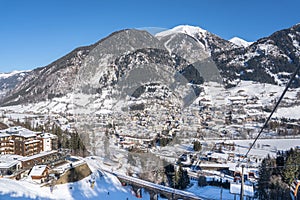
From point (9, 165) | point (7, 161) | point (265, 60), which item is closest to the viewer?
point (9, 165)

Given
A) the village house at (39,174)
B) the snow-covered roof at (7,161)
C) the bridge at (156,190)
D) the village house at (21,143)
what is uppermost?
the village house at (21,143)

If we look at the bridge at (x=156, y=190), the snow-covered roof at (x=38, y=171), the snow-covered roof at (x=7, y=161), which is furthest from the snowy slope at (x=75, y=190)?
the snow-covered roof at (x=7, y=161)

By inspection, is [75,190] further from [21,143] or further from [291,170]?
[291,170]

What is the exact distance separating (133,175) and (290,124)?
11.4 meters

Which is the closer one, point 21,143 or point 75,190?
point 75,190

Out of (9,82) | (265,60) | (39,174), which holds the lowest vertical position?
(39,174)

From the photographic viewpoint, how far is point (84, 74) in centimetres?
416

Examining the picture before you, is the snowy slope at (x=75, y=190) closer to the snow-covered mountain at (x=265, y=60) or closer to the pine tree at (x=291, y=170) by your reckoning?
the pine tree at (x=291, y=170)

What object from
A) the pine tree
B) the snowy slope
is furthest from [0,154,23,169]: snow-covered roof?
the pine tree

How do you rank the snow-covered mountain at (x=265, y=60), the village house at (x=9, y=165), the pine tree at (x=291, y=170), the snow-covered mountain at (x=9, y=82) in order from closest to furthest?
the village house at (x=9, y=165) → the pine tree at (x=291, y=170) → the snow-covered mountain at (x=265, y=60) → the snow-covered mountain at (x=9, y=82)

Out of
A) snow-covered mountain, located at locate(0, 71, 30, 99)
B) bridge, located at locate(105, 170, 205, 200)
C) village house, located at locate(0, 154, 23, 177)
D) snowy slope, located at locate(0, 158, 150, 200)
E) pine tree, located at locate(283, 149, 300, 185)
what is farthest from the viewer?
snow-covered mountain, located at locate(0, 71, 30, 99)

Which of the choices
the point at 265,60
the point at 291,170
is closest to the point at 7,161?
the point at 291,170

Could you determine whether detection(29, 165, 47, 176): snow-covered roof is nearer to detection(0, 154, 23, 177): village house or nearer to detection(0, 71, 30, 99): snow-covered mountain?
detection(0, 154, 23, 177): village house

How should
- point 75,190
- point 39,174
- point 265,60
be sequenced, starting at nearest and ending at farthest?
1. point 75,190
2. point 39,174
3. point 265,60
